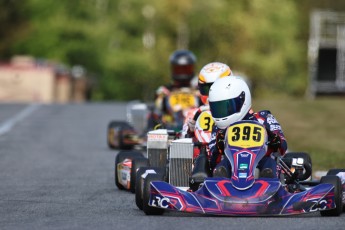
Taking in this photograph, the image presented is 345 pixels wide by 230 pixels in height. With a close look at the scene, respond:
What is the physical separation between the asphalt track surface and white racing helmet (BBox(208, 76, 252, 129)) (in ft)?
3.47

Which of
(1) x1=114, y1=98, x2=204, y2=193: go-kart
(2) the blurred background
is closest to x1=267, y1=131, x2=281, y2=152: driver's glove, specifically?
(1) x1=114, y1=98, x2=204, y2=193: go-kart

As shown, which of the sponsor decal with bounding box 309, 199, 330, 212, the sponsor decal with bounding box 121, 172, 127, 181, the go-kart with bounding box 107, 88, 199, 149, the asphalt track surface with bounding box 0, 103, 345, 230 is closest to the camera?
the asphalt track surface with bounding box 0, 103, 345, 230

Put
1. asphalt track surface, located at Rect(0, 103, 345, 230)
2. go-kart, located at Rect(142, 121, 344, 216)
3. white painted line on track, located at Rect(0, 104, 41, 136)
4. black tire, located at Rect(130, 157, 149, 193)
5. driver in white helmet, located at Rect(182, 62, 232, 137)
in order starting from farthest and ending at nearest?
white painted line on track, located at Rect(0, 104, 41, 136), driver in white helmet, located at Rect(182, 62, 232, 137), black tire, located at Rect(130, 157, 149, 193), go-kart, located at Rect(142, 121, 344, 216), asphalt track surface, located at Rect(0, 103, 345, 230)

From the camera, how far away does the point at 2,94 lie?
49.8 meters

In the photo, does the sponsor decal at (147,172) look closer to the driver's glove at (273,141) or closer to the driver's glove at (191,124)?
the driver's glove at (273,141)

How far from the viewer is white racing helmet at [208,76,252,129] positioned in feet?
35.2

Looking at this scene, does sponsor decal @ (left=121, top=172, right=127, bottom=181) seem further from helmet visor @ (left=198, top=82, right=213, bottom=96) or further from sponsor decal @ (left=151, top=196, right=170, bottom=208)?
sponsor decal @ (left=151, top=196, right=170, bottom=208)

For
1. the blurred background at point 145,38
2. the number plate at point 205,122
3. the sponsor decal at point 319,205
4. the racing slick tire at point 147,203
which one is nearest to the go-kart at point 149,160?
the number plate at point 205,122

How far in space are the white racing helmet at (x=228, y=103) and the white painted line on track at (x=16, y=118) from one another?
1265cm

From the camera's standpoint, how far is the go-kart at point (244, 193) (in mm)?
9734

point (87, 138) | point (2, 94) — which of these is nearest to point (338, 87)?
point (2, 94)

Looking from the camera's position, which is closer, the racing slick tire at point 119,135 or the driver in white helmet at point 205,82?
the driver in white helmet at point 205,82

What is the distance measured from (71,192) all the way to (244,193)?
3.04m

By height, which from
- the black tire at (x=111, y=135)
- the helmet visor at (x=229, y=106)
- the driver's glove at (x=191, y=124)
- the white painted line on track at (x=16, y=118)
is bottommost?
A: the white painted line on track at (x=16, y=118)
